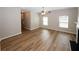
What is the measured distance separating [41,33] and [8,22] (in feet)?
6.61

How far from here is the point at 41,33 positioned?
194 inches

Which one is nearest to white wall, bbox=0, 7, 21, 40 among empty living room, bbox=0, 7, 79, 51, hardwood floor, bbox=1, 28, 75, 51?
empty living room, bbox=0, 7, 79, 51

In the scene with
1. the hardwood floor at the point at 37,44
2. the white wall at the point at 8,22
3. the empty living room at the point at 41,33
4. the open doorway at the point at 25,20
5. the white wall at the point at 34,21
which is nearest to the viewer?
the hardwood floor at the point at 37,44

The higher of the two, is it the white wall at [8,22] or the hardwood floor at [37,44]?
the white wall at [8,22]

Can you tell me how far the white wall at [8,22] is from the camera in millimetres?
3627

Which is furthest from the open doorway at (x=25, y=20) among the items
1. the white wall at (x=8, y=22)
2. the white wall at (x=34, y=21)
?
the white wall at (x=8, y=22)

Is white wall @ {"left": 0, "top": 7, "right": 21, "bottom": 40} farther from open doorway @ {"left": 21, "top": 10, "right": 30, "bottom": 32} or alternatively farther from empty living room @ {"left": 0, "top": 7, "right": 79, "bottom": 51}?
open doorway @ {"left": 21, "top": 10, "right": 30, "bottom": 32}

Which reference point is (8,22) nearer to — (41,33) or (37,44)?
(37,44)

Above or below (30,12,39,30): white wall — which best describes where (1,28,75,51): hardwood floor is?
below

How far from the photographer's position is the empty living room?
294cm

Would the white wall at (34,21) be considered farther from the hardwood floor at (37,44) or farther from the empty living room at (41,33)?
the hardwood floor at (37,44)

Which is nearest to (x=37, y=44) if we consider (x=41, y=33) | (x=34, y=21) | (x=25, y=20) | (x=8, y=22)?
(x=41, y=33)
